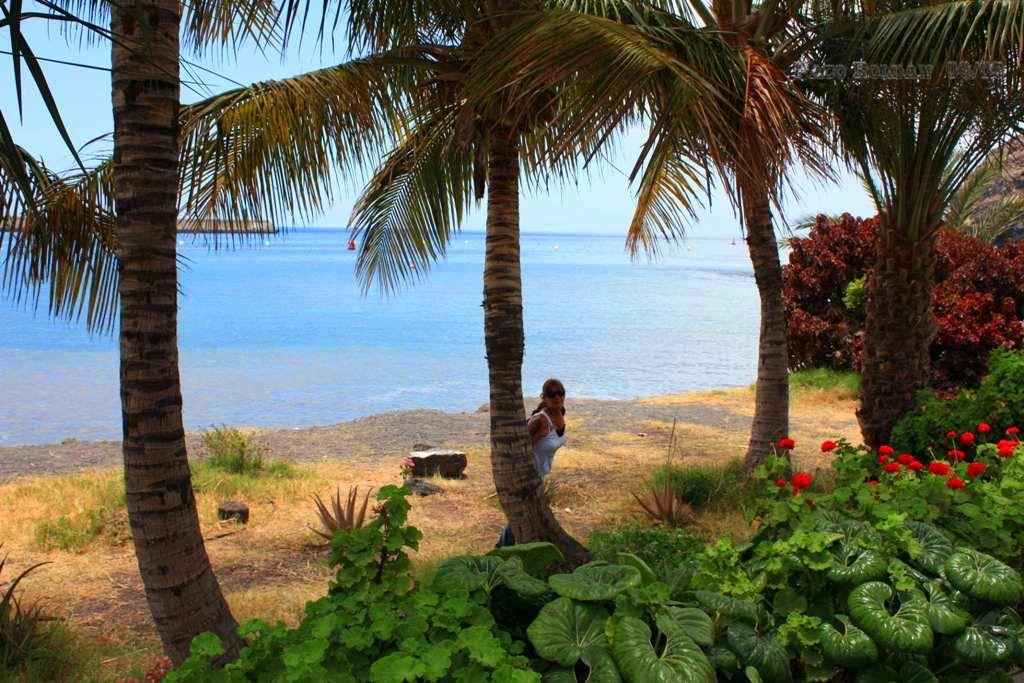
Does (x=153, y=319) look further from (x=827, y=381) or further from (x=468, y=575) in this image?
(x=827, y=381)

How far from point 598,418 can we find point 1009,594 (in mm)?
10902

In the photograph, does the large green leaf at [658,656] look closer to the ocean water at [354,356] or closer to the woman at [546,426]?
the woman at [546,426]

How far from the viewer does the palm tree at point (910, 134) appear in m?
6.86

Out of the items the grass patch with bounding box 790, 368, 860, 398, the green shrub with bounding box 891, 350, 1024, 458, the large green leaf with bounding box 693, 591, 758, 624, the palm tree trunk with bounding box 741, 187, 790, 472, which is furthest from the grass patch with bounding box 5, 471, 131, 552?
the grass patch with bounding box 790, 368, 860, 398

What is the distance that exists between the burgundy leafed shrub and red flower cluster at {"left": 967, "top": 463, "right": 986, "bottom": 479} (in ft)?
31.0

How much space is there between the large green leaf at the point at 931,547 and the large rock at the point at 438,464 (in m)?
6.70

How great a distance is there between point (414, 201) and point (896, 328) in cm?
451

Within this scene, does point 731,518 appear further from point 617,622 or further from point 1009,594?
point 617,622

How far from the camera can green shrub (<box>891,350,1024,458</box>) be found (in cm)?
785

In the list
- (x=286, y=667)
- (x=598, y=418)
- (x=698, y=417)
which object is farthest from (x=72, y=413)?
(x=286, y=667)

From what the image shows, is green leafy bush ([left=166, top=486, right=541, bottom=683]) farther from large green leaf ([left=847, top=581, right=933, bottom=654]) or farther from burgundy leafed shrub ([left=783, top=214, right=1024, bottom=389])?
burgundy leafed shrub ([left=783, top=214, right=1024, bottom=389])

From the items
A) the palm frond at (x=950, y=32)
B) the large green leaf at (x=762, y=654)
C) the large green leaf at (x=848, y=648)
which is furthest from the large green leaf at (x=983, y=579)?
the palm frond at (x=950, y=32)

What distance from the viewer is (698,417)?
→ 14.5 m

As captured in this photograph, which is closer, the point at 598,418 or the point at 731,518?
the point at 731,518
